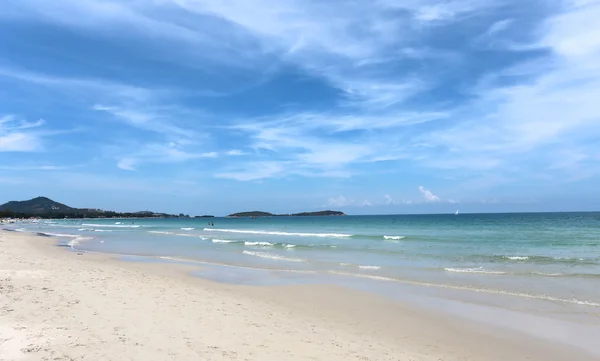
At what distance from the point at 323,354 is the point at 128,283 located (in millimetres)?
7734

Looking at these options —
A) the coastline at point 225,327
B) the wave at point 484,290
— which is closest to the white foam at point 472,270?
the wave at point 484,290

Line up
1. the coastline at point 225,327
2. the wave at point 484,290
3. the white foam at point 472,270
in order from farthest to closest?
the white foam at point 472,270
the wave at point 484,290
the coastline at point 225,327

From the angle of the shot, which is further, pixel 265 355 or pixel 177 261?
pixel 177 261

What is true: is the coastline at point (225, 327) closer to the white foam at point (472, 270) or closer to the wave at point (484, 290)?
the wave at point (484, 290)

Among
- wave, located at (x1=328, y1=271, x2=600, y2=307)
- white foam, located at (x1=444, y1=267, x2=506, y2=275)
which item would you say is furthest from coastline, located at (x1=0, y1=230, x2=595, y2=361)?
white foam, located at (x1=444, y1=267, x2=506, y2=275)

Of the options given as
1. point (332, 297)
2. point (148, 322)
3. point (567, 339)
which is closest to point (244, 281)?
point (332, 297)

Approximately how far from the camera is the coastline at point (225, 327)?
19.5 ft

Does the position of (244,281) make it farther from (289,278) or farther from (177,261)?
(177,261)

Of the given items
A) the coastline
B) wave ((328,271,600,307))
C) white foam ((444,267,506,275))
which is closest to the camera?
the coastline

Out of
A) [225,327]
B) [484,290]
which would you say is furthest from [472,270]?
[225,327]

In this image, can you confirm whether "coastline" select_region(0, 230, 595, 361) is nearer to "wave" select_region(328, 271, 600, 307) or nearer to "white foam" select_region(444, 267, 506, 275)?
"wave" select_region(328, 271, 600, 307)

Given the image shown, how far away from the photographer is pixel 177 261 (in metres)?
20.2

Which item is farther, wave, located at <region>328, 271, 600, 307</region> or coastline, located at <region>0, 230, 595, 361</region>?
wave, located at <region>328, 271, 600, 307</region>

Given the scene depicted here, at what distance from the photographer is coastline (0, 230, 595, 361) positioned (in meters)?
5.93
